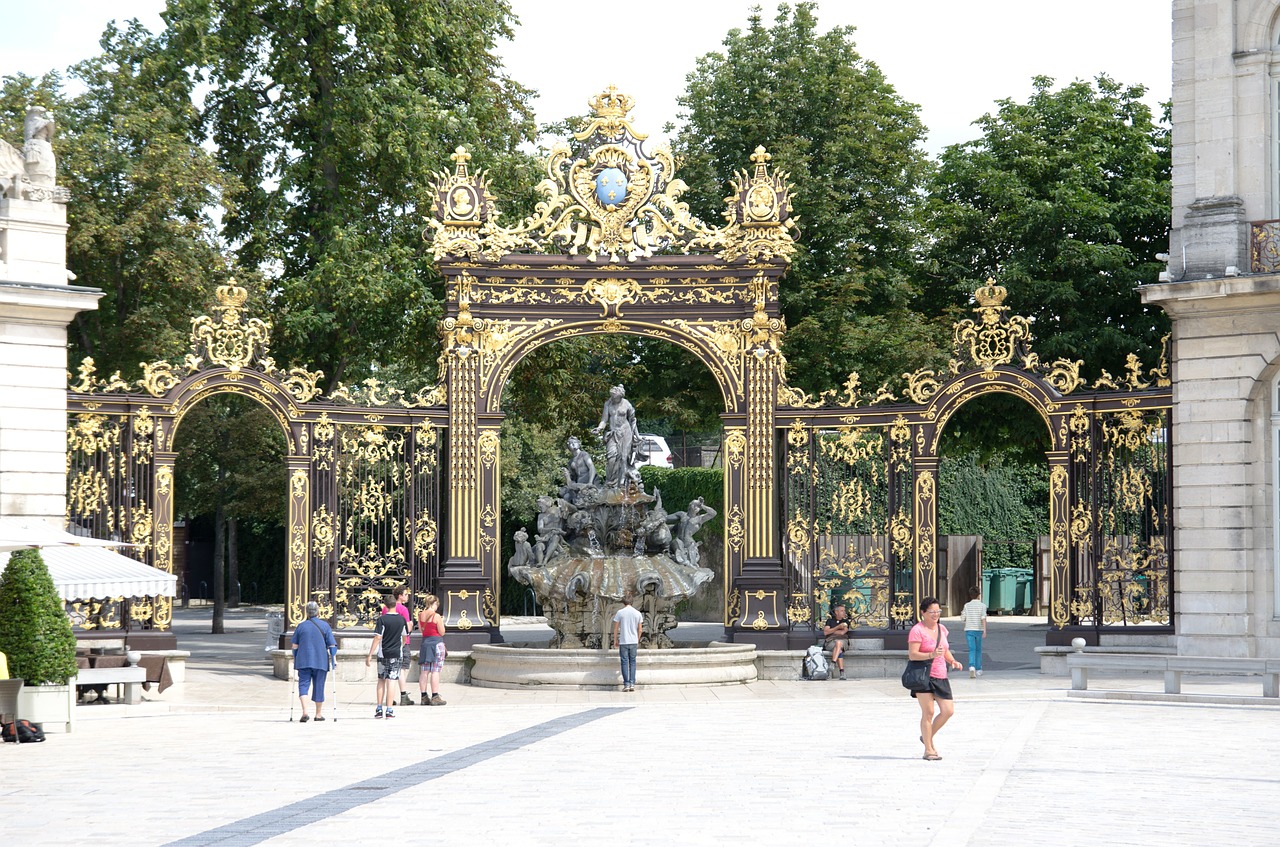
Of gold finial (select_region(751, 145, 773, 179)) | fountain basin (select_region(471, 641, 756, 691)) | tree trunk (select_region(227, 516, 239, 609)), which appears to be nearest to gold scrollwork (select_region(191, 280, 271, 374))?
fountain basin (select_region(471, 641, 756, 691))

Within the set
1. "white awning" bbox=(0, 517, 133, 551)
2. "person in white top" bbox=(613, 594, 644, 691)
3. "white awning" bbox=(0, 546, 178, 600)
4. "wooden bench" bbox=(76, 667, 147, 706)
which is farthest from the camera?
"person in white top" bbox=(613, 594, 644, 691)

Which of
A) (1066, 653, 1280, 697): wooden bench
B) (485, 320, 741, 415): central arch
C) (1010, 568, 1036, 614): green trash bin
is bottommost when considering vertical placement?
(1010, 568, 1036, 614): green trash bin

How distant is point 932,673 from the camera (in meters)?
13.3

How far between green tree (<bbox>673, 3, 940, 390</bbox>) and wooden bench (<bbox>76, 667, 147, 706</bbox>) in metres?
15.0

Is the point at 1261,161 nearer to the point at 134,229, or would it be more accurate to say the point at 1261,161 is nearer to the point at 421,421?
the point at 421,421

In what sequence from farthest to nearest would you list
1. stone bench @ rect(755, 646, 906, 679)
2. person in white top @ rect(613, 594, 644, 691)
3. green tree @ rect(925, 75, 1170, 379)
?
green tree @ rect(925, 75, 1170, 379) < stone bench @ rect(755, 646, 906, 679) < person in white top @ rect(613, 594, 644, 691)

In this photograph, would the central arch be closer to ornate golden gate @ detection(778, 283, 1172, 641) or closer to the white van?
ornate golden gate @ detection(778, 283, 1172, 641)

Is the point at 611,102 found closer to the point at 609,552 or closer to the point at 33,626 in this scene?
the point at 609,552

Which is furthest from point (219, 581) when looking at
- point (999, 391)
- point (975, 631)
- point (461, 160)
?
point (999, 391)

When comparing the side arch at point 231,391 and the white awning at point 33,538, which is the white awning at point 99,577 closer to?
the white awning at point 33,538

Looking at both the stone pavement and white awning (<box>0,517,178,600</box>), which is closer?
the stone pavement

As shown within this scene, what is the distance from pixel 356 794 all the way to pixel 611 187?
45.2 feet

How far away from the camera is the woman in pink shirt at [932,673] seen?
43.0ft

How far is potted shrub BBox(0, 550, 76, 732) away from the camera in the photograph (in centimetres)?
1622
